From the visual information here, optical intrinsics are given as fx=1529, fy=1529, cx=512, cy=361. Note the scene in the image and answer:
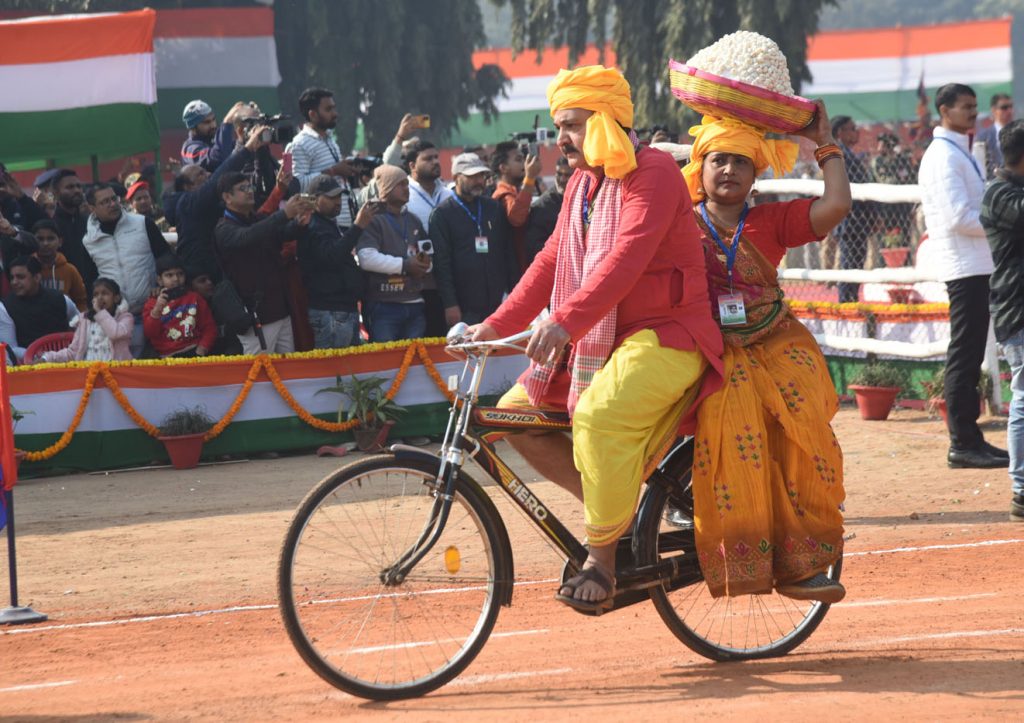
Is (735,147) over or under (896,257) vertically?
over

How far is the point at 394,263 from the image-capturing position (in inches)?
476

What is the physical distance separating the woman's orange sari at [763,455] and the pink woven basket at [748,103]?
444 mm

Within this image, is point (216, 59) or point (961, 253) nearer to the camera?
point (961, 253)

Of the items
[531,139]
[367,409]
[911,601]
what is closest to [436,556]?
[911,601]

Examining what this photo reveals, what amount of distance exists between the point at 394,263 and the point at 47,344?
277 cm

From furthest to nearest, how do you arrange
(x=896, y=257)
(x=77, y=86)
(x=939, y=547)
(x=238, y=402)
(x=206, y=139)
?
(x=896, y=257) < (x=77, y=86) < (x=206, y=139) < (x=238, y=402) < (x=939, y=547)

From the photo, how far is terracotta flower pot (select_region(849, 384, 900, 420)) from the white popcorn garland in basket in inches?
271

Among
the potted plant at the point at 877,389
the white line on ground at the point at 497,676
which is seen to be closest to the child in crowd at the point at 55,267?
the potted plant at the point at 877,389

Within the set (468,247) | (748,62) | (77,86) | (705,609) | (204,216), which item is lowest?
(705,609)

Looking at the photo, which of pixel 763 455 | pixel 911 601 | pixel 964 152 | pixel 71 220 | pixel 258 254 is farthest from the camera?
pixel 71 220

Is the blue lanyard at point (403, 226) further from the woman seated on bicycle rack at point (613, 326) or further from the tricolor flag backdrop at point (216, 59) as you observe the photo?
the tricolor flag backdrop at point (216, 59)

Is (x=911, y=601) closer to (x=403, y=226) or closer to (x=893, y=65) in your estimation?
(x=403, y=226)

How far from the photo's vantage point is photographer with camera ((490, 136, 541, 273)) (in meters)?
12.3

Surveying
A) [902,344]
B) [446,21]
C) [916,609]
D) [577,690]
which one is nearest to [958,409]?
[902,344]
